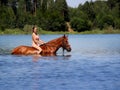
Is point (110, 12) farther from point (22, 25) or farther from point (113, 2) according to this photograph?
point (22, 25)

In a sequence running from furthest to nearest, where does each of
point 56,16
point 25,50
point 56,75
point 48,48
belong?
point 56,16 → point 48,48 → point 25,50 → point 56,75

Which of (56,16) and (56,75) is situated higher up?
(56,75)

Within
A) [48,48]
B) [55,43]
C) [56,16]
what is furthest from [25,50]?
[56,16]

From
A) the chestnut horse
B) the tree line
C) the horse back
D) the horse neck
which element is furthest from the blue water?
the tree line

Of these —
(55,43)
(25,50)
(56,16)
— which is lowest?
(56,16)

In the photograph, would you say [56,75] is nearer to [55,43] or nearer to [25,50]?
[25,50]

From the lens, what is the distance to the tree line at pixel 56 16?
321 feet

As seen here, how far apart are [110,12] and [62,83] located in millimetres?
97923

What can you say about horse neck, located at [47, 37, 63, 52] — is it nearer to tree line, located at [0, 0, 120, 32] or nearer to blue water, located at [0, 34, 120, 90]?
blue water, located at [0, 34, 120, 90]

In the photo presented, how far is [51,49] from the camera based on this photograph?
28.5 m

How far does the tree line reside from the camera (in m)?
97.9

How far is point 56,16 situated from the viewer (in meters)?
101

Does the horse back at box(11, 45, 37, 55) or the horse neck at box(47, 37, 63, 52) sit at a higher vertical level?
the horse neck at box(47, 37, 63, 52)

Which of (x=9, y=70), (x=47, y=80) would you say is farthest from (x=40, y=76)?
(x=9, y=70)
